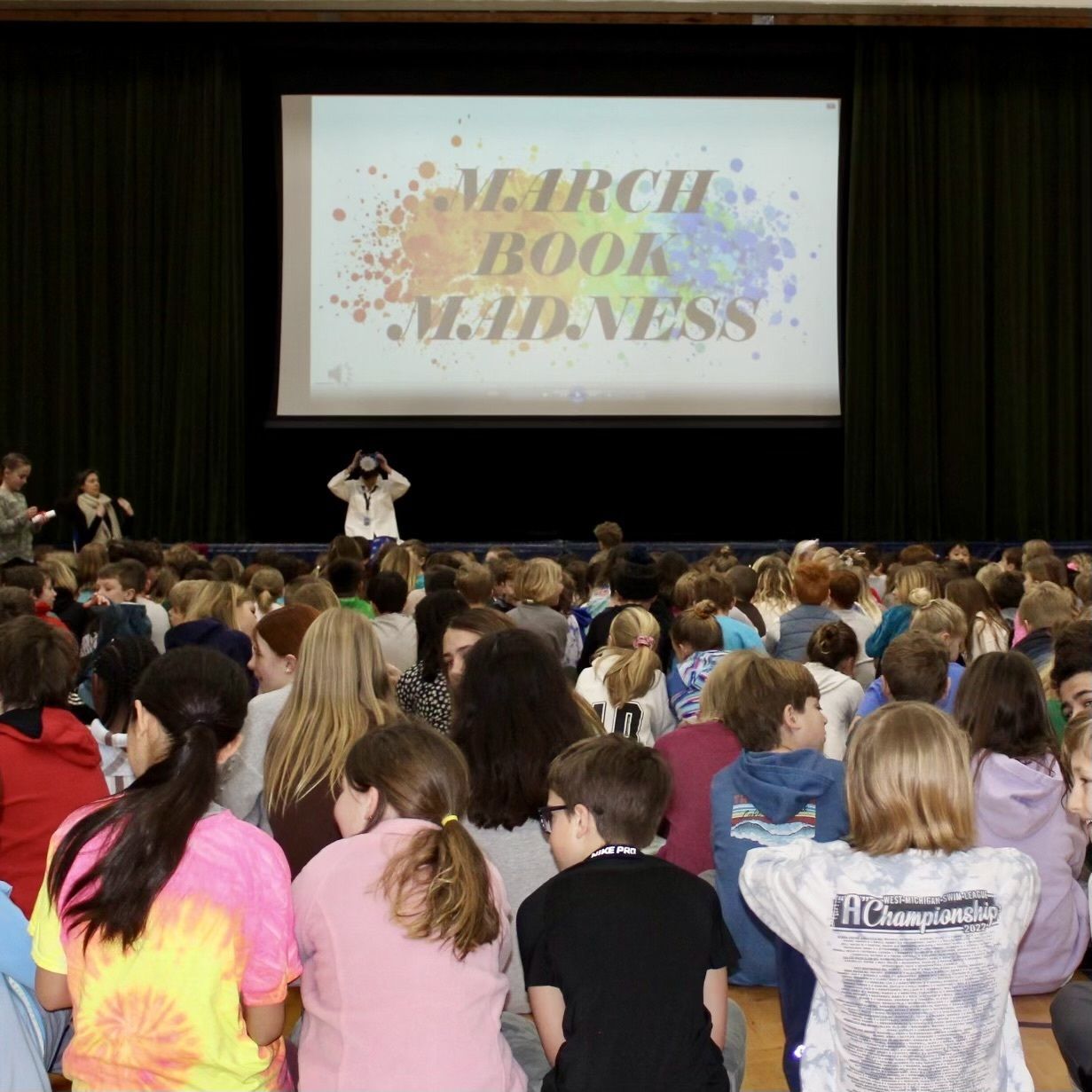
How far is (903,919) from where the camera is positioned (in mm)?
1903

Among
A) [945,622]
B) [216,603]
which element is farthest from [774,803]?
[216,603]

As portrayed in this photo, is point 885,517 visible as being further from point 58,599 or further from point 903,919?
point 903,919

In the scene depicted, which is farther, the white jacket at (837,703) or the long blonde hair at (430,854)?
the white jacket at (837,703)

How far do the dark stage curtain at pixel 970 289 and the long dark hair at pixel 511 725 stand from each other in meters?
9.45

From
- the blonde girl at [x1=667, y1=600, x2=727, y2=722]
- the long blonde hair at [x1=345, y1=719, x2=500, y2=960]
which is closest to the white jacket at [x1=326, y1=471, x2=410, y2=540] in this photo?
the blonde girl at [x1=667, y1=600, x2=727, y2=722]

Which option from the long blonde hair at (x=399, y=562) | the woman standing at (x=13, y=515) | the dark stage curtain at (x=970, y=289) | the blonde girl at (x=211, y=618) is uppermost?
the dark stage curtain at (x=970, y=289)

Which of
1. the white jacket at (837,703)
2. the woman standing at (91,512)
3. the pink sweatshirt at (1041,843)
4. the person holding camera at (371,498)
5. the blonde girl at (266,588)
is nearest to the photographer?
the pink sweatshirt at (1041,843)

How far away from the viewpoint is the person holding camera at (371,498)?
10.7 meters

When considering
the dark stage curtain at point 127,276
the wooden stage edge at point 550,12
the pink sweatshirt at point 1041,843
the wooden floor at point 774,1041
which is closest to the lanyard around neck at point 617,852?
the wooden floor at point 774,1041

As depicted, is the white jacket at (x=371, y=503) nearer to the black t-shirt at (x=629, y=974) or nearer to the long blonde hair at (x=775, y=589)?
the long blonde hair at (x=775, y=589)

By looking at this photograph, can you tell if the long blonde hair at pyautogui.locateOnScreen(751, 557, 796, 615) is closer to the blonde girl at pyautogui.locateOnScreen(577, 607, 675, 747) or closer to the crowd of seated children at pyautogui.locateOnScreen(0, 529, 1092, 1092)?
the blonde girl at pyautogui.locateOnScreen(577, 607, 675, 747)

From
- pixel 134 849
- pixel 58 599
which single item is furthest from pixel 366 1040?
Result: pixel 58 599

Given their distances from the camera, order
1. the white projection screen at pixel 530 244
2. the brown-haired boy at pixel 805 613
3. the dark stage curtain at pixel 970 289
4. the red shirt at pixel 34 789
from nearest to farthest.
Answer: the red shirt at pixel 34 789 < the brown-haired boy at pixel 805 613 < the white projection screen at pixel 530 244 < the dark stage curtain at pixel 970 289

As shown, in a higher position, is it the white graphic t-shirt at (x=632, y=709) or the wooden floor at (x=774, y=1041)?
the white graphic t-shirt at (x=632, y=709)
